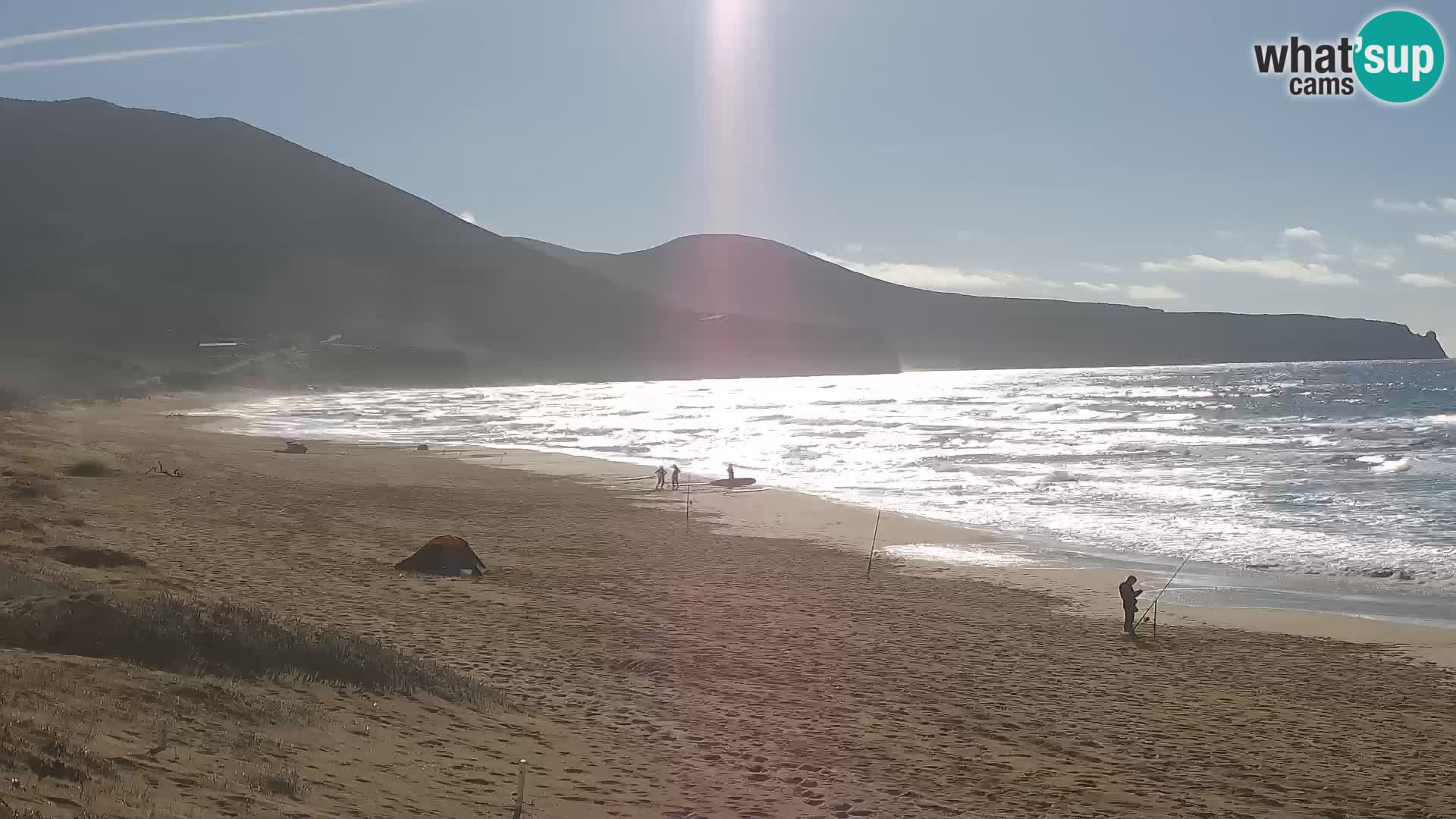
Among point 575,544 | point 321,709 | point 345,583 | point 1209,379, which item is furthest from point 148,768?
point 1209,379

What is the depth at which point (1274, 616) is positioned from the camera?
14719 mm

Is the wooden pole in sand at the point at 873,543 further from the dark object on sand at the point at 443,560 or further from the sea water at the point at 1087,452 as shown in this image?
the dark object on sand at the point at 443,560

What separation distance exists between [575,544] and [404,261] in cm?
16758

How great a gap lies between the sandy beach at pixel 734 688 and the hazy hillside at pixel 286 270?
120953 mm

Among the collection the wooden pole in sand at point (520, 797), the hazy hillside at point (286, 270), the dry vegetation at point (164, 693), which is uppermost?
the hazy hillside at point (286, 270)

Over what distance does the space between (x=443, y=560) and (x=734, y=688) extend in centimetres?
643

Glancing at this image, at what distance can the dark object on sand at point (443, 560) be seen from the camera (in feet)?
48.3

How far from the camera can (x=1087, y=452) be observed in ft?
131

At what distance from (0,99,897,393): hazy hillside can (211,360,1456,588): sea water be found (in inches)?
2269

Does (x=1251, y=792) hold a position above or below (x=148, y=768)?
below

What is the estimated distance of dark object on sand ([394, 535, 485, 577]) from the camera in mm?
14711

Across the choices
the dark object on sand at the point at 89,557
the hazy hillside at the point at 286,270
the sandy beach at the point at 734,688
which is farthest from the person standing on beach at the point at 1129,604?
the hazy hillside at the point at 286,270

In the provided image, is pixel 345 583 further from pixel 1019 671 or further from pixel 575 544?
pixel 1019 671

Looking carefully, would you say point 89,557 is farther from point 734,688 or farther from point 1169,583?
point 1169,583
